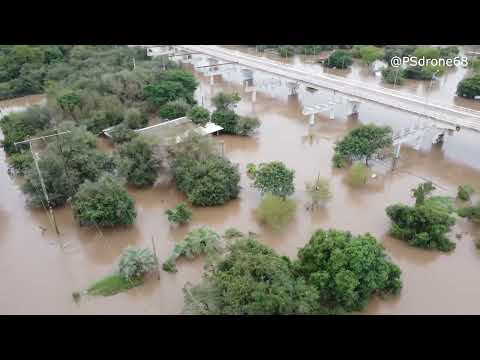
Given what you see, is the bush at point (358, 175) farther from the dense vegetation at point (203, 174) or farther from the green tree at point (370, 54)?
the green tree at point (370, 54)

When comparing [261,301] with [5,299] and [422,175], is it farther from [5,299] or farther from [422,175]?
[422,175]

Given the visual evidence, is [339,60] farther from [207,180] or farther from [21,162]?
[21,162]

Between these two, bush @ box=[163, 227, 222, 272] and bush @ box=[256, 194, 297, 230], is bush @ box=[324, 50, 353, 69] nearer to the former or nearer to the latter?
bush @ box=[256, 194, 297, 230]

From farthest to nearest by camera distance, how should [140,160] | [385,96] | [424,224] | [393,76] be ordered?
1. [393,76]
2. [385,96]
3. [140,160]
4. [424,224]

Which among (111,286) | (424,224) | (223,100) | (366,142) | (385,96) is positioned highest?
(385,96)

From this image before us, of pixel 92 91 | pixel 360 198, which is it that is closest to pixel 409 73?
pixel 360 198

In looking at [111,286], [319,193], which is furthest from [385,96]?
[111,286]

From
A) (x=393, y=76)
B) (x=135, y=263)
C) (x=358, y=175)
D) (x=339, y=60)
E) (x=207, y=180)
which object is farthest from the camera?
(x=339, y=60)
